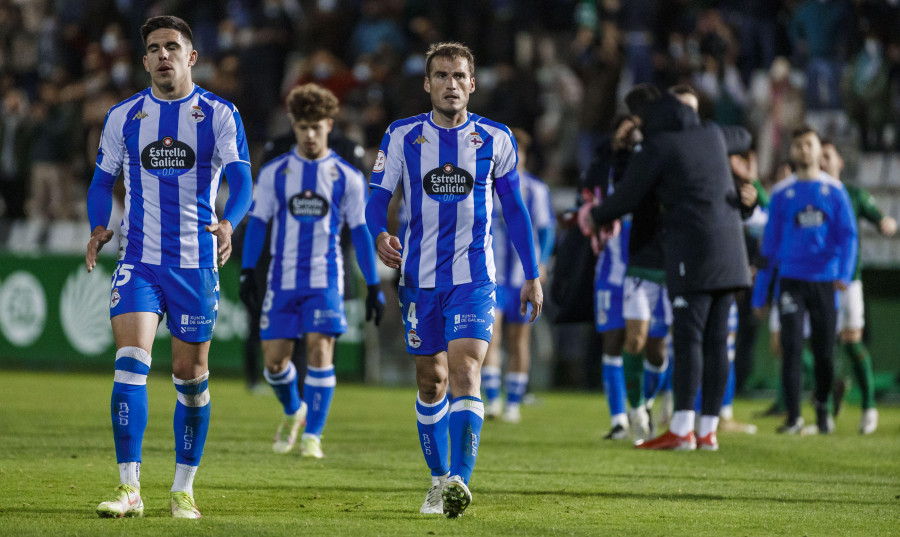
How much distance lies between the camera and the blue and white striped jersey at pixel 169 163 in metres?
5.81

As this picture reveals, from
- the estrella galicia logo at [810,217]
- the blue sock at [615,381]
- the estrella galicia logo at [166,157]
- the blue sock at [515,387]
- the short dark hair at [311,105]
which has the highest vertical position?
the short dark hair at [311,105]

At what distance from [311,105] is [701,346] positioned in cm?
317

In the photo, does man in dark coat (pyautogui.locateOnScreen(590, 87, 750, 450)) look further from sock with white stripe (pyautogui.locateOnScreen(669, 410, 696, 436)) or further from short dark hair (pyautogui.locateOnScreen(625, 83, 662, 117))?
short dark hair (pyautogui.locateOnScreen(625, 83, 662, 117))

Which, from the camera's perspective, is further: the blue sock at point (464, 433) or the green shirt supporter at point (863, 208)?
the green shirt supporter at point (863, 208)

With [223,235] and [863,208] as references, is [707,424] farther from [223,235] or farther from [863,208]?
[223,235]

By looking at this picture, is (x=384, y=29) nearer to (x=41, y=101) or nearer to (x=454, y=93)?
(x=41, y=101)

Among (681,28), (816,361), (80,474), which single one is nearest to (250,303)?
(80,474)

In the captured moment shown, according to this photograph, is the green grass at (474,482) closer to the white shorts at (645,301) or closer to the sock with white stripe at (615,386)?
the sock with white stripe at (615,386)

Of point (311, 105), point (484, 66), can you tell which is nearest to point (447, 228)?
point (311, 105)

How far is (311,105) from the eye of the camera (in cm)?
848

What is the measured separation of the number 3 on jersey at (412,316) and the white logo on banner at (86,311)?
11.0 m

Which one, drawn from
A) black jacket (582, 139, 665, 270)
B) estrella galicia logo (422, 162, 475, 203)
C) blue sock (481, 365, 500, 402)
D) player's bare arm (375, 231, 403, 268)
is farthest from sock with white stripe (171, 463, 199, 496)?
blue sock (481, 365, 500, 402)

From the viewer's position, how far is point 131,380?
18.6ft

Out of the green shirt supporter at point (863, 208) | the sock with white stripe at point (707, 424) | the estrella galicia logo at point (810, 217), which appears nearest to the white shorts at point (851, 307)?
the green shirt supporter at point (863, 208)
